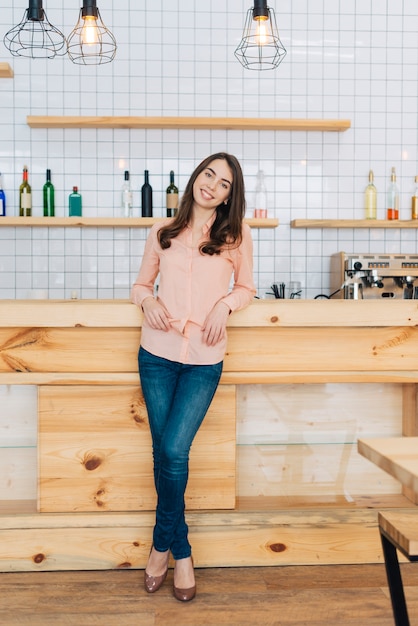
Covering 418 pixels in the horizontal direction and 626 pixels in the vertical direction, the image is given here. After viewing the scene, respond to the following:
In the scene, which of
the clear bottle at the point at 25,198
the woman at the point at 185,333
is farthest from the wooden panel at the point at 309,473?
the clear bottle at the point at 25,198

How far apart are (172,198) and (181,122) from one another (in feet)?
1.42

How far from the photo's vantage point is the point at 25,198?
3.82m

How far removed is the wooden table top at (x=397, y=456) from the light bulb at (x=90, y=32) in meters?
2.09

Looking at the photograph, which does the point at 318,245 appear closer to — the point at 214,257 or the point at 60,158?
the point at 60,158

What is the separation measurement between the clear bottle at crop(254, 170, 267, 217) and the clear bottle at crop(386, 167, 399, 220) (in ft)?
2.48

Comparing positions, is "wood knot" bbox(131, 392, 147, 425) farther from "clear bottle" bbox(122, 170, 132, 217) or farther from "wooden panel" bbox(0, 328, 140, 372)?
"clear bottle" bbox(122, 170, 132, 217)

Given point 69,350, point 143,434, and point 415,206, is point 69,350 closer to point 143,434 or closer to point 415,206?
point 143,434

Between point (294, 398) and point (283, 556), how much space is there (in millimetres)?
549

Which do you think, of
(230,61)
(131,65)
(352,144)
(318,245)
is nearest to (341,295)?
(318,245)

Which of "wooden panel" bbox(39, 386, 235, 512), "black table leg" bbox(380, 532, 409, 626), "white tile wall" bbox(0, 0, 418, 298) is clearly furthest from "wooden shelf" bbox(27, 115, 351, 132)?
"black table leg" bbox(380, 532, 409, 626)

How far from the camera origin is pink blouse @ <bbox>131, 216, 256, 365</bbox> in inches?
81.7

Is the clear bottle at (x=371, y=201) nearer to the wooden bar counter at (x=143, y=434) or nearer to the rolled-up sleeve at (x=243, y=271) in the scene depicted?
the wooden bar counter at (x=143, y=434)

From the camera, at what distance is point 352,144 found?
406 centimetres

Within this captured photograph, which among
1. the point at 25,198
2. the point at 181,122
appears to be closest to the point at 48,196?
the point at 25,198
